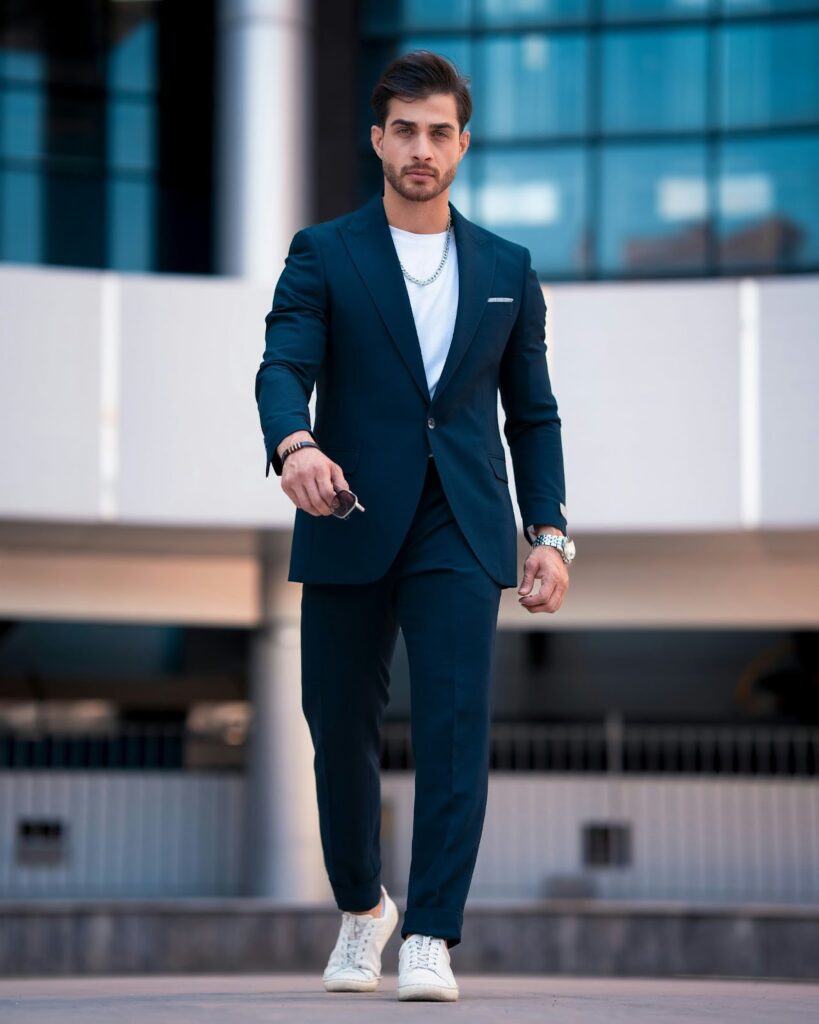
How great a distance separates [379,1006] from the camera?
3424mm

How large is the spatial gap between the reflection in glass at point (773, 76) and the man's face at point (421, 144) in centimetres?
1177

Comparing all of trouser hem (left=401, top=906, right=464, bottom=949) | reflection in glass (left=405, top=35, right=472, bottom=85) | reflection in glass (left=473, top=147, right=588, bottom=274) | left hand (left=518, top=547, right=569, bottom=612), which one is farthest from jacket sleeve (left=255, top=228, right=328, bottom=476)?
reflection in glass (left=405, top=35, right=472, bottom=85)

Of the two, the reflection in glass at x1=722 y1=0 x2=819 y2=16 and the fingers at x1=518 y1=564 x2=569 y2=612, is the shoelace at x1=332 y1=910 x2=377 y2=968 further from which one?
the reflection in glass at x1=722 y1=0 x2=819 y2=16

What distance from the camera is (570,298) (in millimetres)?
12375

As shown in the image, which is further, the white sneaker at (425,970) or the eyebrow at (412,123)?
the eyebrow at (412,123)

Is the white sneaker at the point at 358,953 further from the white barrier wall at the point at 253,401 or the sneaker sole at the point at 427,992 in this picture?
the white barrier wall at the point at 253,401

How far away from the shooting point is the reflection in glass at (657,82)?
595 inches

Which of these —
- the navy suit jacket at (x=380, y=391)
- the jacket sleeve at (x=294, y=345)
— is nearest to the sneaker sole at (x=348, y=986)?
the navy suit jacket at (x=380, y=391)

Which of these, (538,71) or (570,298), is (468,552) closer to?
(570,298)

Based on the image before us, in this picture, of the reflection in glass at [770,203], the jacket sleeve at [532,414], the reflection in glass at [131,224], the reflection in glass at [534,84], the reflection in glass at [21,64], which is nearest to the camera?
the jacket sleeve at [532,414]

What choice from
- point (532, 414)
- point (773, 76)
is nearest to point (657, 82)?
point (773, 76)

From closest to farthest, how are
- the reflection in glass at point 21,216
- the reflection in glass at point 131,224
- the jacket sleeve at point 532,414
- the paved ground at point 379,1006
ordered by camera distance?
the paved ground at point 379,1006
the jacket sleeve at point 532,414
the reflection in glass at point 21,216
the reflection in glass at point 131,224

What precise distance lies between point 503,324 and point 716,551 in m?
10.1

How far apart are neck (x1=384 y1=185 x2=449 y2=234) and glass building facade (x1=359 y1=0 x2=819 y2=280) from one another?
11.3 m
